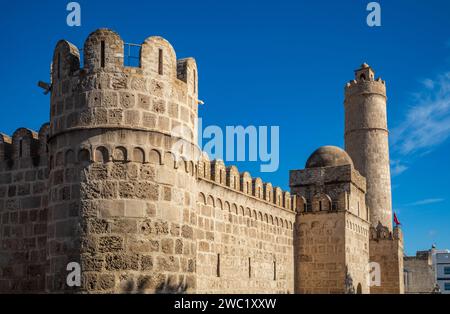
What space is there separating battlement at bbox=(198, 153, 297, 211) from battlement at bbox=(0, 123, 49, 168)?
3.46 m

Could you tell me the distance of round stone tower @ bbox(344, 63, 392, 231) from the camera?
31672 mm

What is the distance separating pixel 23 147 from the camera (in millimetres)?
11734

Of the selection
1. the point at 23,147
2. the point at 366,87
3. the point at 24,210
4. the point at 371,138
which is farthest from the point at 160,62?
the point at 366,87

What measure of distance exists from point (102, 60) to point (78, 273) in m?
2.91

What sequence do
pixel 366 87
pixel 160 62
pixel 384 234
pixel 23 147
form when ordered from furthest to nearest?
pixel 366 87 < pixel 384 234 < pixel 23 147 < pixel 160 62

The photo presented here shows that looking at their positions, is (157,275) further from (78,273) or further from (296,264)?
(296,264)

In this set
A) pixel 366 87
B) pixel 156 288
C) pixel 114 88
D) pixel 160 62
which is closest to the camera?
pixel 156 288

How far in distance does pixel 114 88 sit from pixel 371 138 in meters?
25.7

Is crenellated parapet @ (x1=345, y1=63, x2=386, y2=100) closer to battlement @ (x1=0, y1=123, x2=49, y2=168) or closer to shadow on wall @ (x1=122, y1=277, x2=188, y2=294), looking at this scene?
battlement @ (x1=0, y1=123, x2=49, y2=168)

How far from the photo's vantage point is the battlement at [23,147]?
11.6 meters

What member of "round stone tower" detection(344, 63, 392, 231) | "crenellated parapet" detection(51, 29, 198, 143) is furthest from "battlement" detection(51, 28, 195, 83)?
"round stone tower" detection(344, 63, 392, 231)

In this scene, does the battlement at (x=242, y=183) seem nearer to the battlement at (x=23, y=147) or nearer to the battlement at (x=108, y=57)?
the battlement at (x=23, y=147)

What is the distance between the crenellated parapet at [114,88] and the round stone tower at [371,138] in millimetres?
24460

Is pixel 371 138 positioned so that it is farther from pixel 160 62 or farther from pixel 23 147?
pixel 160 62
